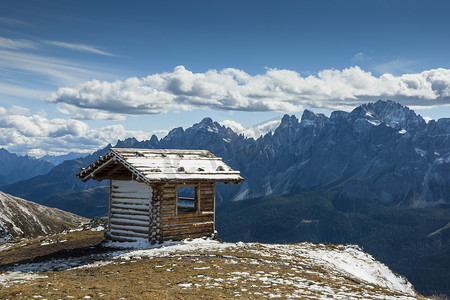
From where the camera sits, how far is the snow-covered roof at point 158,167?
2962 cm

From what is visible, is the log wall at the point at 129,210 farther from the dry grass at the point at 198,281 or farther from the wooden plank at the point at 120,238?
the dry grass at the point at 198,281

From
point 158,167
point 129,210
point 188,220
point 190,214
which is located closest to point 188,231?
point 188,220

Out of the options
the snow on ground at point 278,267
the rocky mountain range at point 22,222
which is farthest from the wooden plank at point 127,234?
the rocky mountain range at point 22,222

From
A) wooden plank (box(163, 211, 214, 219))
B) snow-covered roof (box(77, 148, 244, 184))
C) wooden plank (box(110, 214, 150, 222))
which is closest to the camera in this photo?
snow-covered roof (box(77, 148, 244, 184))

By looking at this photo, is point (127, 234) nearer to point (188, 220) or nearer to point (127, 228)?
point (127, 228)

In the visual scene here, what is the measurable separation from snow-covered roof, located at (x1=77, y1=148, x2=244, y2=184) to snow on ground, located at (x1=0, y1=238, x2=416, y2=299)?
16.2 ft

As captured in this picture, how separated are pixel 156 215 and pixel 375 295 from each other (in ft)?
56.4

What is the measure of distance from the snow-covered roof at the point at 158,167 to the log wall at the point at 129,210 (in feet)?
3.36

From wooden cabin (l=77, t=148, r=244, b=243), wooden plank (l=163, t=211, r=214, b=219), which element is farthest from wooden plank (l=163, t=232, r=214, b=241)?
wooden plank (l=163, t=211, r=214, b=219)

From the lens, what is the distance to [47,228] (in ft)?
285

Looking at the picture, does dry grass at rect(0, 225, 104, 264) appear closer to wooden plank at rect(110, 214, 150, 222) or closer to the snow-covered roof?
wooden plank at rect(110, 214, 150, 222)

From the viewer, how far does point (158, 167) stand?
30.7 meters

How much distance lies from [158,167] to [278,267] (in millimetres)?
12656

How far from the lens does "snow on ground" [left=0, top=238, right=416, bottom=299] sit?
17.4 metres
